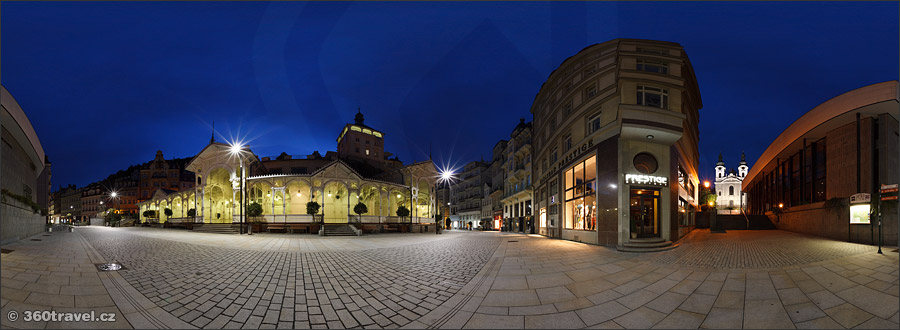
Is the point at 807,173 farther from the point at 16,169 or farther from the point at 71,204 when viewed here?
the point at 71,204

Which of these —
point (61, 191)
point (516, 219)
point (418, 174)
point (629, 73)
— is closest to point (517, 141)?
point (516, 219)

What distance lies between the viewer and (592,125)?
2178 cm

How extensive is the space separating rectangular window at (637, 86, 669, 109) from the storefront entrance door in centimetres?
491

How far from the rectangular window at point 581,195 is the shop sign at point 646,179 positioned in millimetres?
2374

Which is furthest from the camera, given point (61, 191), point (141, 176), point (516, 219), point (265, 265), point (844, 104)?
point (61, 191)

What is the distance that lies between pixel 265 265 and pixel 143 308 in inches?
194

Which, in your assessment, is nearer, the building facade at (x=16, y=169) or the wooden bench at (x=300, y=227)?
the building facade at (x=16, y=169)

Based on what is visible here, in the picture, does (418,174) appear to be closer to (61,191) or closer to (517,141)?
(517,141)

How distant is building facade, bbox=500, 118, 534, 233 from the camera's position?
3934 cm

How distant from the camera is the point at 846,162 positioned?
1719 centimetres

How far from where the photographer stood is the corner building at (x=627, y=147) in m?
17.2

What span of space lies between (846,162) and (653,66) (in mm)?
10471

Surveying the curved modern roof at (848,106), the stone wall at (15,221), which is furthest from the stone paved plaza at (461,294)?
the curved modern roof at (848,106)

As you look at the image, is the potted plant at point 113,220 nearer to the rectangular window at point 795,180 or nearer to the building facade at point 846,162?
the building facade at point 846,162
